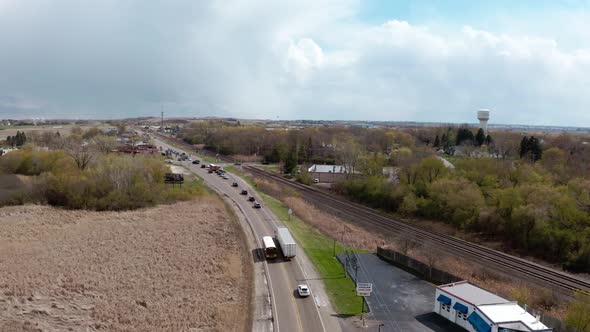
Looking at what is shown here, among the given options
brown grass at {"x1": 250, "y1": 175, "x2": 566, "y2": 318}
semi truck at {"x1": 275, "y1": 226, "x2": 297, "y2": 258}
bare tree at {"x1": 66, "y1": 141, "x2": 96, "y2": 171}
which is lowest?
brown grass at {"x1": 250, "y1": 175, "x2": 566, "y2": 318}

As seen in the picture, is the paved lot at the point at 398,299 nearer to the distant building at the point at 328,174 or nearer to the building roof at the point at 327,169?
the distant building at the point at 328,174

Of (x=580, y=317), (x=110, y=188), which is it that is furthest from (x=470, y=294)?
(x=110, y=188)

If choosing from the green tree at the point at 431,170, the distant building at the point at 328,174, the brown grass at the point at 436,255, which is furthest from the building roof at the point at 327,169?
the brown grass at the point at 436,255

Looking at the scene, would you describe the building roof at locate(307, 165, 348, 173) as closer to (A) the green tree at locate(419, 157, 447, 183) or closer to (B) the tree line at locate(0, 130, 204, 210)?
(A) the green tree at locate(419, 157, 447, 183)

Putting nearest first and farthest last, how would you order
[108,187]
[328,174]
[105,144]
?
[108,187] < [328,174] < [105,144]

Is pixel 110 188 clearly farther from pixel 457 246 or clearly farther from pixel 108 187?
pixel 457 246

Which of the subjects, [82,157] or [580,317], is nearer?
[580,317]

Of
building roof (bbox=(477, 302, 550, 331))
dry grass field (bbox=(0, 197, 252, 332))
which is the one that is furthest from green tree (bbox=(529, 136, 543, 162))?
building roof (bbox=(477, 302, 550, 331))
